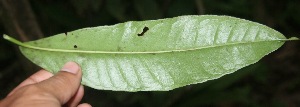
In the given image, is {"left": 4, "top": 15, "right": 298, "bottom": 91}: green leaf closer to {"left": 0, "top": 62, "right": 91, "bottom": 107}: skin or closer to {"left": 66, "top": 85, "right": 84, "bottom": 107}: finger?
{"left": 0, "top": 62, "right": 91, "bottom": 107}: skin

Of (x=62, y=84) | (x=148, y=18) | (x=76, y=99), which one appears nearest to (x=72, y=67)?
(x=62, y=84)

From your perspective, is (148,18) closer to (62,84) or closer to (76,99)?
(76,99)

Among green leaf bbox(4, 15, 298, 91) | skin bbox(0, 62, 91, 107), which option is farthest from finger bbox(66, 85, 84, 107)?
green leaf bbox(4, 15, 298, 91)

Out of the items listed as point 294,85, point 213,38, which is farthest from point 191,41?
point 294,85

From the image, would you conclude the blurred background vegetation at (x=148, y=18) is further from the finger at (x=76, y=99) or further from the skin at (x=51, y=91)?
the skin at (x=51, y=91)

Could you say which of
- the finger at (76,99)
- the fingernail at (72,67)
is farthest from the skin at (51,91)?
the finger at (76,99)
